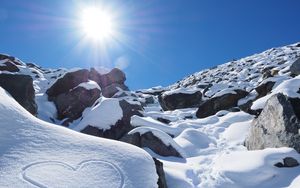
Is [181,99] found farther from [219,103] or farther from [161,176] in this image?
[161,176]

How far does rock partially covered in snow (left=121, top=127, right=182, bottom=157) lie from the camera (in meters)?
12.7

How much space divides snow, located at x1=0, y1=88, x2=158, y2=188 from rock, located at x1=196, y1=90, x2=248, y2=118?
14727 mm

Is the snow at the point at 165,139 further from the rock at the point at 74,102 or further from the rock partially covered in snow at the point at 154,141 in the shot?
the rock at the point at 74,102

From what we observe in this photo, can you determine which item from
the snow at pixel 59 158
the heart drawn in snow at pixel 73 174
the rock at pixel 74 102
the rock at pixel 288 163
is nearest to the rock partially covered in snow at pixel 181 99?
the rock at pixel 74 102

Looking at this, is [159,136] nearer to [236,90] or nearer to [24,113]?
[24,113]

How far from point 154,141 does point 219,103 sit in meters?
10.6

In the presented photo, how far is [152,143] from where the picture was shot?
12914 millimetres

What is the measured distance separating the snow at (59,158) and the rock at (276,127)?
519cm

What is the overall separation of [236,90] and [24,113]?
58.8 ft

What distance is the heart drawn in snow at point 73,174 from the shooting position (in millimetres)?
5930

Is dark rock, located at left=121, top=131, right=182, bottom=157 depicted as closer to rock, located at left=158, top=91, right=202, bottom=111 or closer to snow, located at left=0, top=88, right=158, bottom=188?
snow, located at left=0, top=88, right=158, bottom=188

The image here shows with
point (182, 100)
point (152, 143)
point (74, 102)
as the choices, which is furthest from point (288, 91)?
point (182, 100)

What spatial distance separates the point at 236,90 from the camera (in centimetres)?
2341

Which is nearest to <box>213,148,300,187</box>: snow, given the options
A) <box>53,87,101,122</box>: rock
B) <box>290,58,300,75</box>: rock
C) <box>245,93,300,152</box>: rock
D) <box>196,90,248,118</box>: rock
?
<box>245,93,300,152</box>: rock
